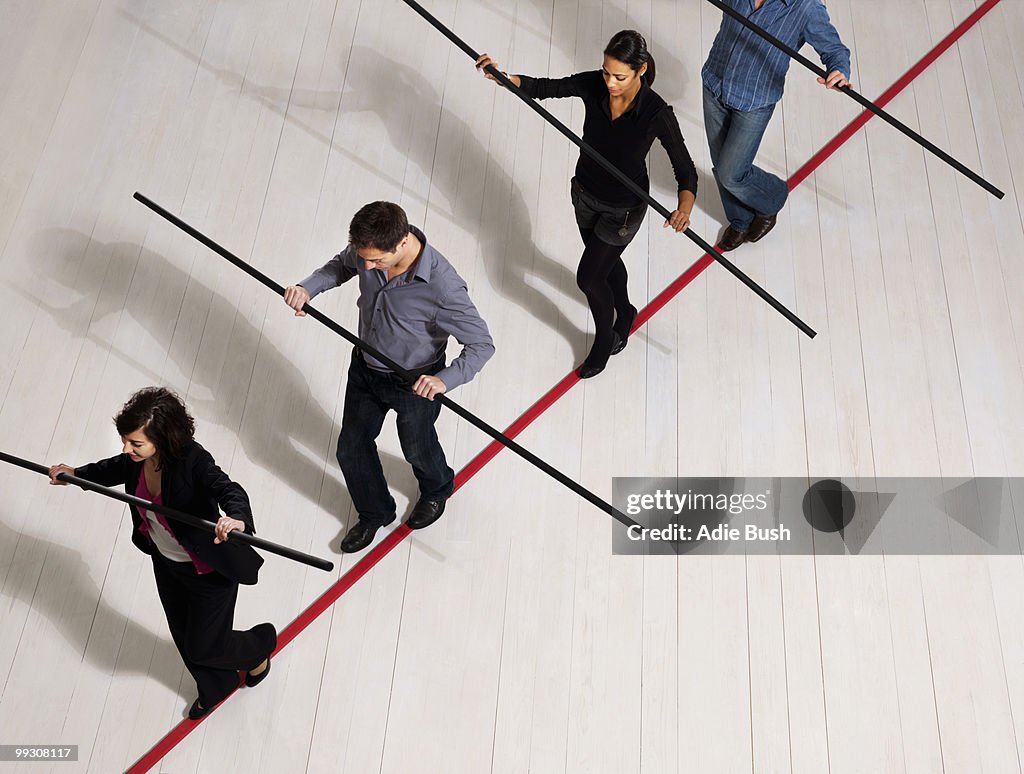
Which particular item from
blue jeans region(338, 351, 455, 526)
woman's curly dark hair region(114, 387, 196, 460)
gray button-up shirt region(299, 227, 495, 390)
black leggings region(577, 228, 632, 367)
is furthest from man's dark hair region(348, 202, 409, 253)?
black leggings region(577, 228, 632, 367)

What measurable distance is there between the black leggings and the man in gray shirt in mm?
621

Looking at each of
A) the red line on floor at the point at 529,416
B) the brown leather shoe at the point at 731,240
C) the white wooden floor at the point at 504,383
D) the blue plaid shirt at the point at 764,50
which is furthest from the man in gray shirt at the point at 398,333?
the brown leather shoe at the point at 731,240

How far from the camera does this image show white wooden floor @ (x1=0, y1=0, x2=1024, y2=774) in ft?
10.2

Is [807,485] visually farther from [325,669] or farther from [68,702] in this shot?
[68,702]

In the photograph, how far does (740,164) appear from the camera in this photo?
12.1ft

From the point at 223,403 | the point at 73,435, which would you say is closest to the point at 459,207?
the point at 223,403

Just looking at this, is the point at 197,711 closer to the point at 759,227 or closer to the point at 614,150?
the point at 614,150

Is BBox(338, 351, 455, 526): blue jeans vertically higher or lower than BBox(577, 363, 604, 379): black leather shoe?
lower

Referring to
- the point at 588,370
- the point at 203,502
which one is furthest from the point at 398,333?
A: the point at 588,370

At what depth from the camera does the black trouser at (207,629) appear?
8.86 feet

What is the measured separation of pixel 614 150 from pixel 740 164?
0.77 metres

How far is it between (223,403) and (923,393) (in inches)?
94.8

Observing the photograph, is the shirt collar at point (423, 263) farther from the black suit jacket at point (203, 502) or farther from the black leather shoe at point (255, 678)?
the black leather shoe at point (255, 678)

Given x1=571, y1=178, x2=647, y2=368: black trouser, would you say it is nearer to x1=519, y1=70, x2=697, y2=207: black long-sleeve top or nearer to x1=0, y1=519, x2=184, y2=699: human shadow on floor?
x1=519, y1=70, x2=697, y2=207: black long-sleeve top
